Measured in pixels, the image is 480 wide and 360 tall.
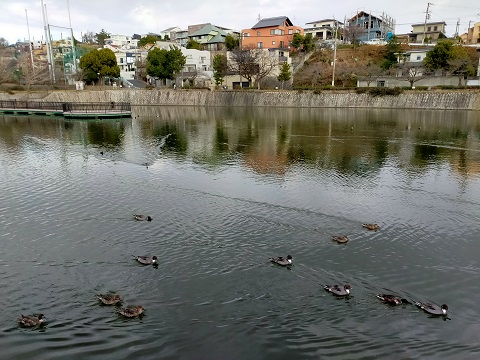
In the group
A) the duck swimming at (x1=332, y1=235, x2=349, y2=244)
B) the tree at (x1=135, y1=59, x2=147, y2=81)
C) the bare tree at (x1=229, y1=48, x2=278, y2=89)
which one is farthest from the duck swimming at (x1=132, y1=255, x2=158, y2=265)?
the tree at (x1=135, y1=59, x2=147, y2=81)

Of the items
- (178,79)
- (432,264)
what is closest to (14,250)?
(432,264)

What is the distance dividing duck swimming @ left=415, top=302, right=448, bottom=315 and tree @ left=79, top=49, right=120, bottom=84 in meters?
75.6

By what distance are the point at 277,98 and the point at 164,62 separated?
2613 centimetres

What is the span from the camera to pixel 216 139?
37.6 metres

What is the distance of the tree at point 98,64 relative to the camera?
241 ft

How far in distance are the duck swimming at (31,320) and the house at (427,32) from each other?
111 meters

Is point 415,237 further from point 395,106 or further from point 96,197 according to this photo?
point 395,106

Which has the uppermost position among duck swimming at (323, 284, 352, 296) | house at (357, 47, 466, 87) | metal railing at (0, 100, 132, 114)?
house at (357, 47, 466, 87)

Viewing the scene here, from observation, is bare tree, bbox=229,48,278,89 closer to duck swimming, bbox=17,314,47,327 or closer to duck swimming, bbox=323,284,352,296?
duck swimming, bbox=323,284,352,296

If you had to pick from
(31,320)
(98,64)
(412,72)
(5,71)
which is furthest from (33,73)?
(31,320)

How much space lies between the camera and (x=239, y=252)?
13.5m

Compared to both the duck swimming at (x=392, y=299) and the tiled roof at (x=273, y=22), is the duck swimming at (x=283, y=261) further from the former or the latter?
the tiled roof at (x=273, y=22)

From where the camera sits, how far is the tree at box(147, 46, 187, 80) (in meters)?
77.8

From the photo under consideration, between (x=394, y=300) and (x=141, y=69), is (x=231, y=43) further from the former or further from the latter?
(x=394, y=300)
